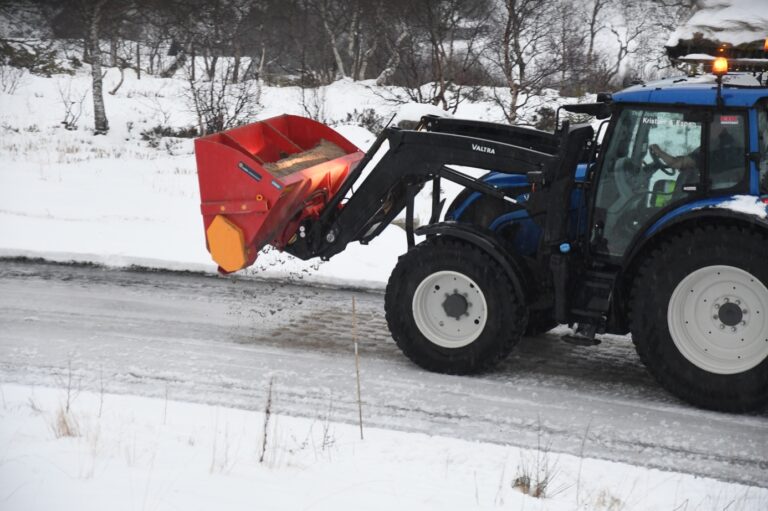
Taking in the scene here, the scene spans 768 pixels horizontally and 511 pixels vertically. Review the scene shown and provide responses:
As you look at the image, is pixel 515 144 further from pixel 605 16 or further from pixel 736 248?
pixel 605 16

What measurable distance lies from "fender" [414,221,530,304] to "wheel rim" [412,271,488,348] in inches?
9.5

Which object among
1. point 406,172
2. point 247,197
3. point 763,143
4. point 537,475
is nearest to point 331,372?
point 247,197

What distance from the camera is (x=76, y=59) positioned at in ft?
102

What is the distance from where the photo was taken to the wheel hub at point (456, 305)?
5996mm

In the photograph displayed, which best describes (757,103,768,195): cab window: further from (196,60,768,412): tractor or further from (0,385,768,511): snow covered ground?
(0,385,768,511): snow covered ground

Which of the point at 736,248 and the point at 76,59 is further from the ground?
the point at 76,59

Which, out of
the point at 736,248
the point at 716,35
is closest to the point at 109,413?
the point at 736,248

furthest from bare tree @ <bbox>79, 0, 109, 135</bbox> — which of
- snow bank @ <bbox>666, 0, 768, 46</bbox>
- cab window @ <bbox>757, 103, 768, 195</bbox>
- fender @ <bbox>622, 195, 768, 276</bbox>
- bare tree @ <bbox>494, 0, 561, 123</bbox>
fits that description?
cab window @ <bbox>757, 103, 768, 195</bbox>

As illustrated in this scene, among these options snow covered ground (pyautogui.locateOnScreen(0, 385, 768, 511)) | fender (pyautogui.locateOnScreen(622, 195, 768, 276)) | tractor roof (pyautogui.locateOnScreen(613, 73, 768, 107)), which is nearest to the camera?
snow covered ground (pyautogui.locateOnScreen(0, 385, 768, 511))

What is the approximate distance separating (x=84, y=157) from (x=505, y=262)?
13838mm

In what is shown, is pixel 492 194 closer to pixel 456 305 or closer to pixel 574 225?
pixel 574 225

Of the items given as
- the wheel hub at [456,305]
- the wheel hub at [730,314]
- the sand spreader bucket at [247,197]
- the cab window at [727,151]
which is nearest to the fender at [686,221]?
the cab window at [727,151]

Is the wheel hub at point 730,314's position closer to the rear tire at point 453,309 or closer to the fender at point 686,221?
the fender at point 686,221

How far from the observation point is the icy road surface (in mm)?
5160
